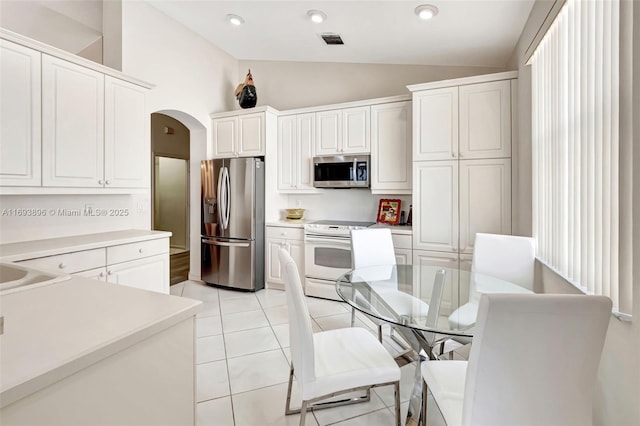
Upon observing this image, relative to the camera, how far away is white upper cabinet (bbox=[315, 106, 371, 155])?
12.6ft

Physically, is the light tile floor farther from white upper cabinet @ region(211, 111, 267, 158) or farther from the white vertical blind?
white upper cabinet @ region(211, 111, 267, 158)

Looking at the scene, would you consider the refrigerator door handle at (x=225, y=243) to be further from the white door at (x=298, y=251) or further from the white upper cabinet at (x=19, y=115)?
the white upper cabinet at (x=19, y=115)

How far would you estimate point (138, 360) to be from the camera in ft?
2.88

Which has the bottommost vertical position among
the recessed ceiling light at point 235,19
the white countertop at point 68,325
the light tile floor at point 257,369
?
the light tile floor at point 257,369

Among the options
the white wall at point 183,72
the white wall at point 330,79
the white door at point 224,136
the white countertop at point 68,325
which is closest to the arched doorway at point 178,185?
the white wall at point 183,72

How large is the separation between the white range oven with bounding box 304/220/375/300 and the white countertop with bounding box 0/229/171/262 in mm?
1677

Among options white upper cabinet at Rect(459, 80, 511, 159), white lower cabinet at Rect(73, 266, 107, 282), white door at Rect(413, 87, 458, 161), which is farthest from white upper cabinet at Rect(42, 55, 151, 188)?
white upper cabinet at Rect(459, 80, 511, 159)

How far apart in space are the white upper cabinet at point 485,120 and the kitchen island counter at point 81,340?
306 cm

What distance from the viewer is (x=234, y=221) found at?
4070mm

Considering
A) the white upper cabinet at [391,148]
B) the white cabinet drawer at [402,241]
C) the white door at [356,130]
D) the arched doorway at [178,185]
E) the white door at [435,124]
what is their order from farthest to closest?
1. the arched doorway at [178,185]
2. the white door at [356,130]
3. the white upper cabinet at [391,148]
4. the white cabinet drawer at [402,241]
5. the white door at [435,124]

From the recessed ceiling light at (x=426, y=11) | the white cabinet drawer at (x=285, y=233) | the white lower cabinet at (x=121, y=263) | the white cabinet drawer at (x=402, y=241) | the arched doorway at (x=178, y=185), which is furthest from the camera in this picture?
the arched doorway at (x=178, y=185)

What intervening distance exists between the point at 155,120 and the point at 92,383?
599 centimetres

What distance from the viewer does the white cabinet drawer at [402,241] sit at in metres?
3.44

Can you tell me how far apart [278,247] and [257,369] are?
6.37 ft
